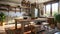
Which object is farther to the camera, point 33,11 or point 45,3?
point 33,11

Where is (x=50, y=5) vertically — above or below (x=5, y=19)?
above

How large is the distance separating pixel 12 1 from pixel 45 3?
3039 millimetres

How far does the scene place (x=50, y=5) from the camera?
7.57 metres

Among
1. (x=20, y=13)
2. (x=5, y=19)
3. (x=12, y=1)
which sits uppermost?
(x=12, y=1)

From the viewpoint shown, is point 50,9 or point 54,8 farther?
point 50,9

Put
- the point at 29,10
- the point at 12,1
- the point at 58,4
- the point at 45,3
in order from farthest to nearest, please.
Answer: the point at 29,10
the point at 45,3
the point at 12,1
the point at 58,4

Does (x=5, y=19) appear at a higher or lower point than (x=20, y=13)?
lower

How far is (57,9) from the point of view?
7.00 m

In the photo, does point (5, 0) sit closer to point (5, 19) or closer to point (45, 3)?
point (5, 19)

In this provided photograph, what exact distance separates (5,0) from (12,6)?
2.87 ft

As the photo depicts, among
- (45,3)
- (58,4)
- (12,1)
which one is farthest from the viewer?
(45,3)

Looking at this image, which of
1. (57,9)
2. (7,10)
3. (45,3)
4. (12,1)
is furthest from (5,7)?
(57,9)

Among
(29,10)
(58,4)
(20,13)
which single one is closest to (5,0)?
(20,13)

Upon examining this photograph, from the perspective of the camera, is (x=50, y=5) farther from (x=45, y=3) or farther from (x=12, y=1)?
(x=12, y=1)
